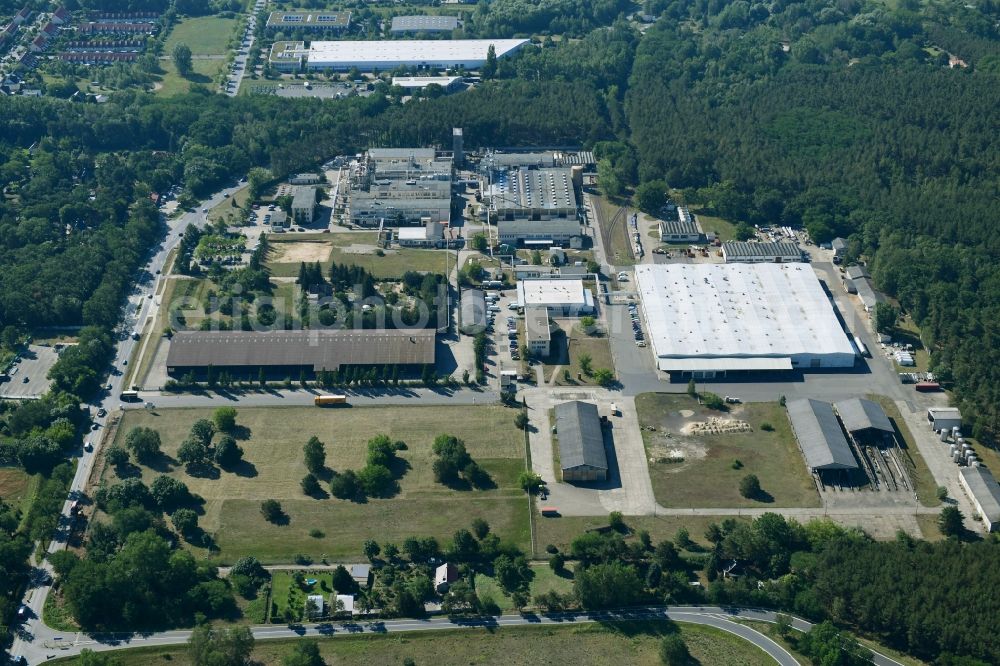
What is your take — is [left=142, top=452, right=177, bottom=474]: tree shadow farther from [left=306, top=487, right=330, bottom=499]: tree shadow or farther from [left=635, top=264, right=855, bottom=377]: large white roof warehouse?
[left=635, top=264, right=855, bottom=377]: large white roof warehouse

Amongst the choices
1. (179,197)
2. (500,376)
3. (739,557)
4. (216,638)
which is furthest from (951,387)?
(179,197)

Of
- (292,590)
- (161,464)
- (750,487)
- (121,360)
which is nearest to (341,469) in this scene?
(292,590)

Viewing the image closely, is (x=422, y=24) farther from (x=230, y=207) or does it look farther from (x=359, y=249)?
(x=359, y=249)

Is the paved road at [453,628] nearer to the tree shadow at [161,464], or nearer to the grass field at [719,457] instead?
the grass field at [719,457]

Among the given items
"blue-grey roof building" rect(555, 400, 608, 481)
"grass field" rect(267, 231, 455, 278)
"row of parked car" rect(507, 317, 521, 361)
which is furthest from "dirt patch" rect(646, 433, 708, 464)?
"grass field" rect(267, 231, 455, 278)

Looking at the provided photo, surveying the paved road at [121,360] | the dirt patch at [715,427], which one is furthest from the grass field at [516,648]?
the dirt patch at [715,427]

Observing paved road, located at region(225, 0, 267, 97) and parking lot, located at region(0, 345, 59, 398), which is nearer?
parking lot, located at region(0, 345, 59, 398)
